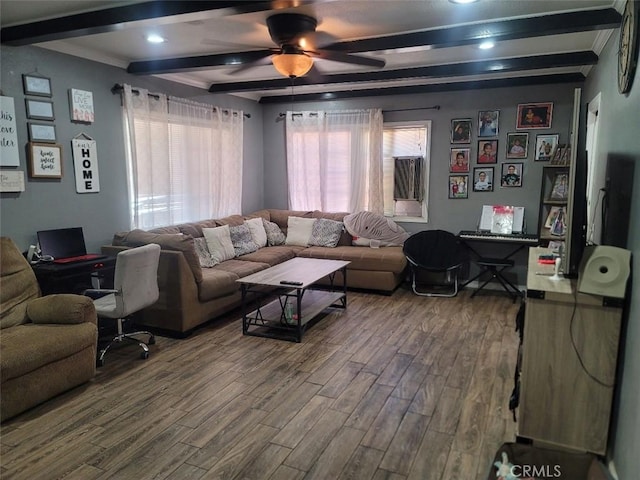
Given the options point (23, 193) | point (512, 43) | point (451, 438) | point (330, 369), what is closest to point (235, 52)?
point (23, 193)

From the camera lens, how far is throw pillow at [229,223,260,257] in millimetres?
5145

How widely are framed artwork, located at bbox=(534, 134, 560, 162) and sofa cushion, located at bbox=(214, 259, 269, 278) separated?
11.3ft

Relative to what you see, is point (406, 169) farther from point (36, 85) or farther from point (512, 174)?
point (36, 85)

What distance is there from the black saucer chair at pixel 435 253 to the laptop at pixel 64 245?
11.2 feet

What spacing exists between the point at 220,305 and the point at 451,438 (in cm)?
255

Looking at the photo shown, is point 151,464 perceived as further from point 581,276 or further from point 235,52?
point 235,52

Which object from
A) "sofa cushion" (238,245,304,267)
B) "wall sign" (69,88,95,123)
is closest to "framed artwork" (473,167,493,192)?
"sofa cushion" (238,245,304,267)

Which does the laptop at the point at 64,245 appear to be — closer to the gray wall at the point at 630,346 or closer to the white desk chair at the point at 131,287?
the white desk chair at the point at 131,287

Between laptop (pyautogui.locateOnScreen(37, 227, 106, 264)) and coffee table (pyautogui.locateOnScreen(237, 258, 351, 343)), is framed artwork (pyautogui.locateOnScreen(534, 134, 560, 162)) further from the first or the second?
laptop (pyautogui.locateOnScreen(37, 227, 106, 264))

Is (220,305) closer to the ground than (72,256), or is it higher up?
closer to the ground

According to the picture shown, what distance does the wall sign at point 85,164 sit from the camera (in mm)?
3832

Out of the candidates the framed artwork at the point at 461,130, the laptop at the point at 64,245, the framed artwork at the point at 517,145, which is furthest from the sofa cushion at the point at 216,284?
the framed artwork at the point at 517,145

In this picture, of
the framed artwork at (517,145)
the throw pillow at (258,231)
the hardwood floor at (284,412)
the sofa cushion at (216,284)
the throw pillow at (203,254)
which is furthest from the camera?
the throw pillow at (258,231)

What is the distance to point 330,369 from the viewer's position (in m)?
3.22
